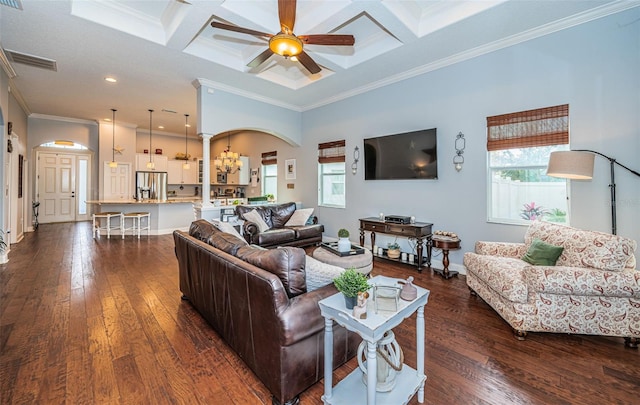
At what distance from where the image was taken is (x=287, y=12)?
98.3 inches

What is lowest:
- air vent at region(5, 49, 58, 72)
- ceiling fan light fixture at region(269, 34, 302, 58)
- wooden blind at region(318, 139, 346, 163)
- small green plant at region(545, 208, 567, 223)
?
small green plant at region(545, 208, 567, 223)

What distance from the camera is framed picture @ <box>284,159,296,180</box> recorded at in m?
7.04

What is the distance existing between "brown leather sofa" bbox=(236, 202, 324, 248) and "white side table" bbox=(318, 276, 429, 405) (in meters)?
3.39

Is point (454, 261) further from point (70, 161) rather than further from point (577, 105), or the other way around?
point (70, 161)

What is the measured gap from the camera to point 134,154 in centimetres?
874

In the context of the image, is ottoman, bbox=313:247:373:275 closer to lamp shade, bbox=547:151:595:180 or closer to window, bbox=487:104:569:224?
window, bbox=487:104:569:224

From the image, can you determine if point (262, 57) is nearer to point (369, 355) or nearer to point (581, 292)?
point (369, 355)

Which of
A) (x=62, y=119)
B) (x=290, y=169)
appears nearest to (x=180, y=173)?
(x=62, y=119)

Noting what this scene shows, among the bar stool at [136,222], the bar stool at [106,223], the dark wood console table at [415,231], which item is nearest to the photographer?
the dark wood console table at [415,231]

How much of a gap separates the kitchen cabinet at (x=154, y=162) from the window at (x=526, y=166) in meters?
9.42

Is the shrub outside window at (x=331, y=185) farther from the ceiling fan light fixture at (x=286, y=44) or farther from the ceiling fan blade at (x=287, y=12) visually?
the ceiling fan blade at (x=287, y=12)

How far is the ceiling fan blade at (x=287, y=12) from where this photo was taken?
243 cm

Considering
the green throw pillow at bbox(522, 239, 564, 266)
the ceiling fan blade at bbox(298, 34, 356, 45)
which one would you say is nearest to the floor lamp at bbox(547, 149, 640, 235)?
the green throw pillow at bbox(522, 239, 564, 266)

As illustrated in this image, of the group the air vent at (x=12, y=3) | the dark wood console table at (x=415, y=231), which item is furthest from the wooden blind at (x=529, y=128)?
the air vent at (x=12, y=3)
